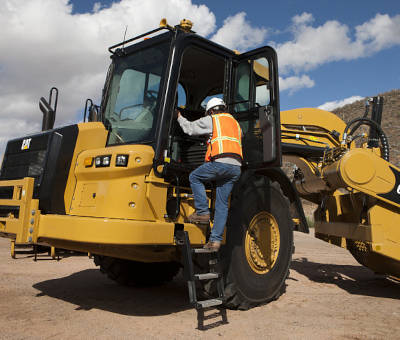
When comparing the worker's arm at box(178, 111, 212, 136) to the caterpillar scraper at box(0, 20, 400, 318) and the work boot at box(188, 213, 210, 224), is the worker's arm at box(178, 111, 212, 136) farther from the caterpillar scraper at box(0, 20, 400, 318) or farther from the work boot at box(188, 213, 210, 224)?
the work boot at box(188, 213, 210, 224)

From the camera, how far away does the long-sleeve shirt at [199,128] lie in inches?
162

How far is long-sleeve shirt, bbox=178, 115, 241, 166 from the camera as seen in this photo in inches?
162

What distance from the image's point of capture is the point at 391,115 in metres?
32.8

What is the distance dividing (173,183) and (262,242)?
4.44ft

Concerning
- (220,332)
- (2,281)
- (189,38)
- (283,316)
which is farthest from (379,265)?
(2,281)

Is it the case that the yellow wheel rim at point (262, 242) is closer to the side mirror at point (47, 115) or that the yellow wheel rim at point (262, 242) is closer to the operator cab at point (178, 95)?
the operator cab at point (178, 95)

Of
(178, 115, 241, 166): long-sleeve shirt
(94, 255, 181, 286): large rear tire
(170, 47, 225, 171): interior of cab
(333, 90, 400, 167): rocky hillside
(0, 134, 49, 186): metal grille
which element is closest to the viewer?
(178, 115, 241, 166): long-sleeve shirt

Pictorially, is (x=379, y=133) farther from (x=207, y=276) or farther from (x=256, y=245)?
(x=207, y=276)

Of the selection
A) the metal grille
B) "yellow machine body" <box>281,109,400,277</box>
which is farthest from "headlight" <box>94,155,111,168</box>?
"yellow machine body" <box>281,109,400,277</box>

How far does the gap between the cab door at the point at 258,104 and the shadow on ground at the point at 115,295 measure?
6.18 ft

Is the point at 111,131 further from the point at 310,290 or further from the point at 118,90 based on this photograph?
the point at 310,290

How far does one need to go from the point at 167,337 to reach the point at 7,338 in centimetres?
129

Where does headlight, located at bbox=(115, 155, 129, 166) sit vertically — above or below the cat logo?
below

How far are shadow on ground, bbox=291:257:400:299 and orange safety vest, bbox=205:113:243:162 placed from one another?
2858mm
